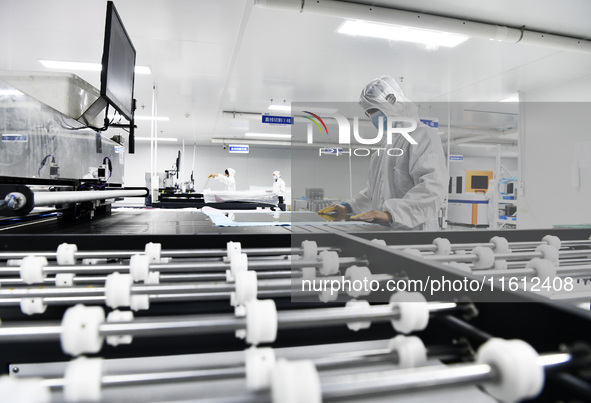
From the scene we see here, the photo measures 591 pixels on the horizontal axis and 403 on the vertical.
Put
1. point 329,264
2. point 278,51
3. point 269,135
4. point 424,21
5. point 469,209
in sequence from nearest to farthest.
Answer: point 329,264 < point 424,21 < point 278,51 < point 469,209 < point 269,135

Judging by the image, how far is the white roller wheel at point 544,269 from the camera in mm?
840

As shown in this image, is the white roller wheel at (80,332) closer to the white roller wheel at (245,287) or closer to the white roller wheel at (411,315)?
the white roller wheel at (245,287)

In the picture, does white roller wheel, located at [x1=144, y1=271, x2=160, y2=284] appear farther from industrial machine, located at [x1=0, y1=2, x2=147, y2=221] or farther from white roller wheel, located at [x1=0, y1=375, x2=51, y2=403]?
industrial machine, located at [x1=0, y1=2, x2=147, y2=221]

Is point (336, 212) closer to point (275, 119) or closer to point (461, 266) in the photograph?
point (461, 266)

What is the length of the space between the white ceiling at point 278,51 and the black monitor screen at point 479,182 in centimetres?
697

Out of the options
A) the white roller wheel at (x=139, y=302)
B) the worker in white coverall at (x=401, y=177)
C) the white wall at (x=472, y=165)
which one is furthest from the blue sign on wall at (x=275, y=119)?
the white wall at (x=472, y=165)

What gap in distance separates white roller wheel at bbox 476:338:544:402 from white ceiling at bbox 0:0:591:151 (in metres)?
3.51

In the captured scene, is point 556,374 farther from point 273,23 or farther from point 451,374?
point 273,23

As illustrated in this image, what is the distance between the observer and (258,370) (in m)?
0.40

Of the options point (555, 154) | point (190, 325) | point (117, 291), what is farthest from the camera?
point (555, 154)

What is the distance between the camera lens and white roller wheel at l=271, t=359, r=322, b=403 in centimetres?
34

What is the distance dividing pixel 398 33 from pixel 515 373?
13.3 ft

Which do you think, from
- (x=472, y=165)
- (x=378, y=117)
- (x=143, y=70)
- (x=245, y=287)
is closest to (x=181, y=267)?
(x=245, y=287)

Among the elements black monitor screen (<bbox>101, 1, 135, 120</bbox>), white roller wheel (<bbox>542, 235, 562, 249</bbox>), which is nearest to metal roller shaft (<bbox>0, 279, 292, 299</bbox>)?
white roller wheel (<bbox>542, 235, 562, 249</bbox>)
